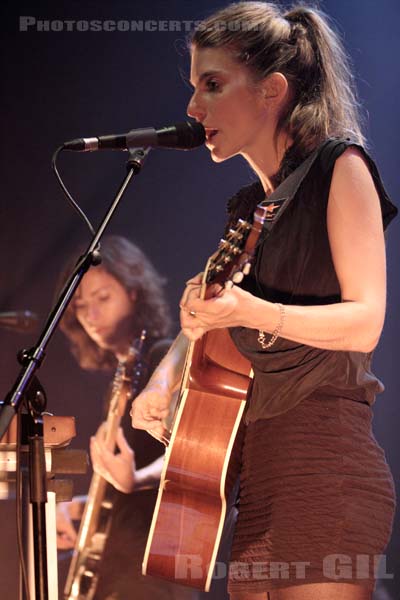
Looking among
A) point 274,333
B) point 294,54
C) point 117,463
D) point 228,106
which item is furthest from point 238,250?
point 117,463

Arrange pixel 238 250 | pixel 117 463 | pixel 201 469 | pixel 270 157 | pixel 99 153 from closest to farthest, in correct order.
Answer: pixel 238 250
pixel 201 469
pixel 270 157
pixel 117 463
pixel 99 153

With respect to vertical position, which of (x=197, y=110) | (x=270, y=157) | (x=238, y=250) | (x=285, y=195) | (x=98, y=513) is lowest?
(x=98, y=513)

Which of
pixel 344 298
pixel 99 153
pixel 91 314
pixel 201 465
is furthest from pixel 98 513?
pixel 344 298

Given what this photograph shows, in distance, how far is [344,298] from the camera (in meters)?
1.56

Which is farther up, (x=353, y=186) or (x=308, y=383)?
(x=353, y=186)

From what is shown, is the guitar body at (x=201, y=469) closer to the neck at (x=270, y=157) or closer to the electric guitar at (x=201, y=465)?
the electric guitar at (x=201, y=465)

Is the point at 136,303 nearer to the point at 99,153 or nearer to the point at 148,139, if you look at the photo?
the point at 99,153

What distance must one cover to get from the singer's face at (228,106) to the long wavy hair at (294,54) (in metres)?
0.03

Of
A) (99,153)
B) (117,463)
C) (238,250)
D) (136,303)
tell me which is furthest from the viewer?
(99,153)

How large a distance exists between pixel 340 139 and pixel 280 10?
0.66m

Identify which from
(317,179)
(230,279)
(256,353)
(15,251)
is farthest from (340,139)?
(15,251)

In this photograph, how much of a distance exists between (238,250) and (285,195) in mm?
156

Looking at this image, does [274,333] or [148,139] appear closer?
[274,333]

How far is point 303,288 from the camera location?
65.2 inches
